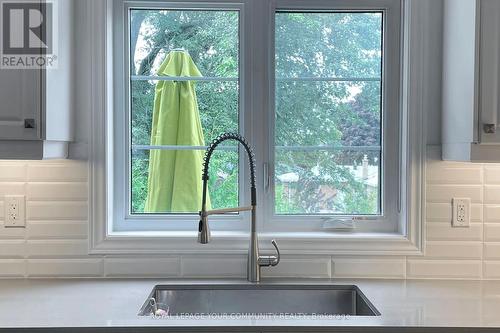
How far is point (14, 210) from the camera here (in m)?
1.97

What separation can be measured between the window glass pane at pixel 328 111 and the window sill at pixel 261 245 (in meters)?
0.18

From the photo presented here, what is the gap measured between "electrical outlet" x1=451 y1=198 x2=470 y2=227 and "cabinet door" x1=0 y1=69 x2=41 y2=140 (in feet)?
4.99

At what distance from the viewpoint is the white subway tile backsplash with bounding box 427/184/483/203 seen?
197 centimetres

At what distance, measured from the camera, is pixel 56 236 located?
6.50 ft

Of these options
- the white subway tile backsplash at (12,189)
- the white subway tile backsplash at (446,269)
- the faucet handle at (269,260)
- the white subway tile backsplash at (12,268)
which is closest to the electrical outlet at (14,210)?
the white subway tile backsplash at (12,189)

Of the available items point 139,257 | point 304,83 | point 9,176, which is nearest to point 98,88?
point 9,176

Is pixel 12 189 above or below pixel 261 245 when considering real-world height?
above

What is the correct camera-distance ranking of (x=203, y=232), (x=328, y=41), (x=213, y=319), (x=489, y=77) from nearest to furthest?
(x=213, y=319) < (x=489, y=77) < (x=203, y=232) < (x=328, y=41)

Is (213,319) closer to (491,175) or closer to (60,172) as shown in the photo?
(60,172)

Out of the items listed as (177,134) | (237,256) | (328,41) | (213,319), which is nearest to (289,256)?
(237,256)

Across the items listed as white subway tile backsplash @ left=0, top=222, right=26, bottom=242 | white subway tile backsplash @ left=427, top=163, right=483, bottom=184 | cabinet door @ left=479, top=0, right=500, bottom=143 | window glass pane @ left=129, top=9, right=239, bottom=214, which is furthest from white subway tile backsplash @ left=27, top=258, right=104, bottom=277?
cabinet door @ left=479, top=0, right=500, bottom=143

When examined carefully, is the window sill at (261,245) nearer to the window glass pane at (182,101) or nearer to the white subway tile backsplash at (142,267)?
the white subway tile backsplash at (142,267)

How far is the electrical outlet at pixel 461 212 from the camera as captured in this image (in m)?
1.97

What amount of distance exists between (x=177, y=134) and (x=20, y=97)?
0.66m
